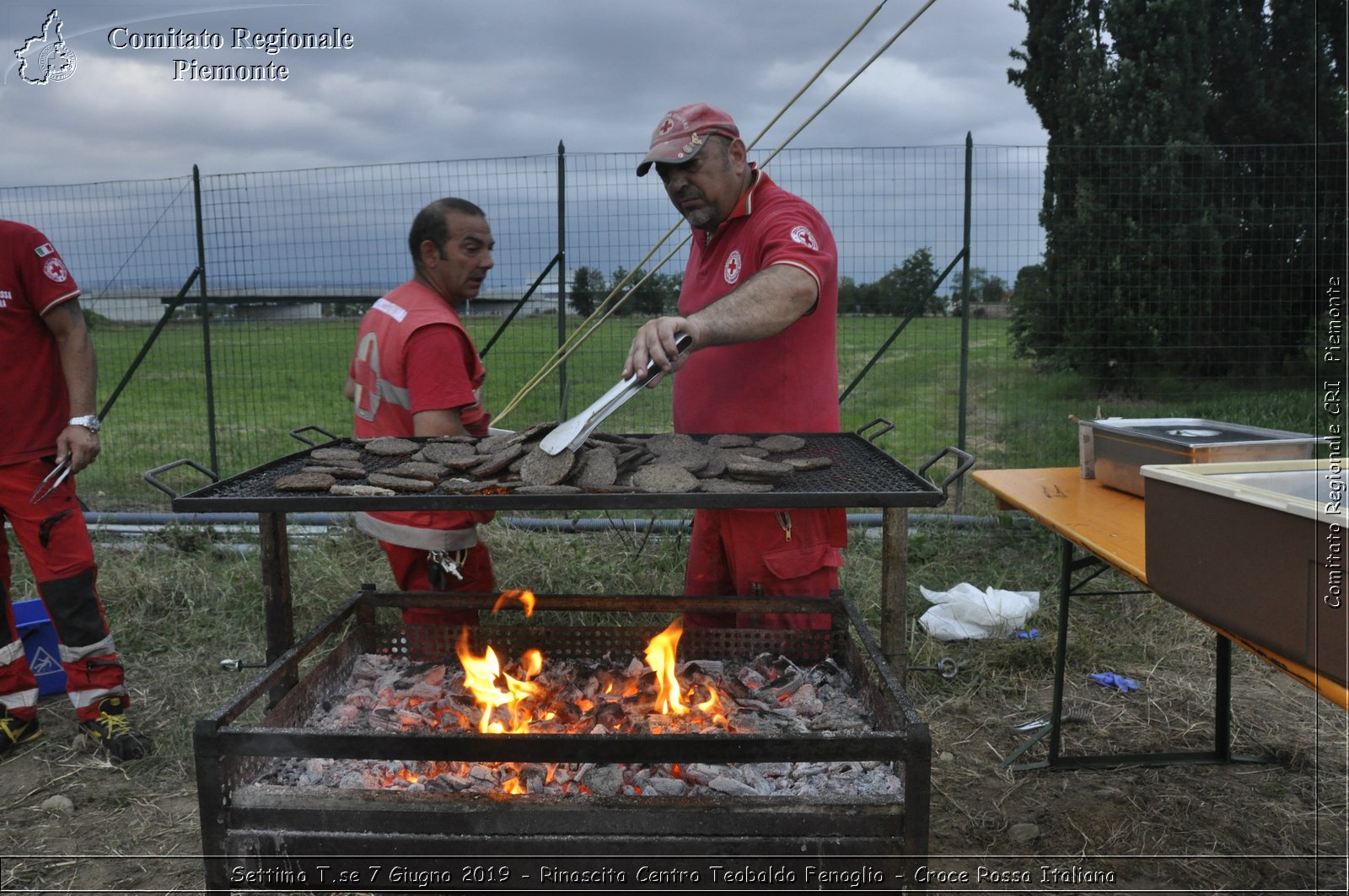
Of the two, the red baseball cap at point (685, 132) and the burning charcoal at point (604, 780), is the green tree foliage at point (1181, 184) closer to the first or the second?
the red baseball cap at point (685, 132)

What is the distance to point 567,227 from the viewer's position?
6.32 metres

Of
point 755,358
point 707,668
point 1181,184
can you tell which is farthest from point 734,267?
point 1181,184

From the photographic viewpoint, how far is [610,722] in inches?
97.6

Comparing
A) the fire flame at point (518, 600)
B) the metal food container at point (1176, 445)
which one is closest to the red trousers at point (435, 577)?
the fire flame at point (518, 600)

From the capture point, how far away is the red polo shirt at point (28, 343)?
3449mm

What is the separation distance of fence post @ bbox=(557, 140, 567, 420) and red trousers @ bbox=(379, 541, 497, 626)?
110 inches

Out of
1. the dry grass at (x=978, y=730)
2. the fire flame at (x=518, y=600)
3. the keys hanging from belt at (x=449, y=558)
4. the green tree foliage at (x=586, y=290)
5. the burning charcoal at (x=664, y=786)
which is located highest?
the green tree foliage at (x=586, y=290)

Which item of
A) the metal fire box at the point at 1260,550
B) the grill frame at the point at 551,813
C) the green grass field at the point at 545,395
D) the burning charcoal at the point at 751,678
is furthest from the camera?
the green grass field at the point at 545,395

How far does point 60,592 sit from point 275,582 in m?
1.54

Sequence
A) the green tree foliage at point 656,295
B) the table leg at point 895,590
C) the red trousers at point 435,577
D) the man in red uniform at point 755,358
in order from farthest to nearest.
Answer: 1. the green tree foliage at point 656,295
2. the red trousers at point 435,577
3. the man in red uniform at point 755,358
4. the table leg at point 895,590

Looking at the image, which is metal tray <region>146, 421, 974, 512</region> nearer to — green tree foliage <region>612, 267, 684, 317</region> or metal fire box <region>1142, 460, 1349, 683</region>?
metal fire box <region>1142, 460, 1349, 683</region>

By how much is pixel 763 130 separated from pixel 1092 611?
3.11 meters

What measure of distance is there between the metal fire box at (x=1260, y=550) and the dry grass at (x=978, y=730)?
4.54ft

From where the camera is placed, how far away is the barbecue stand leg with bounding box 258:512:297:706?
2.55 meters
